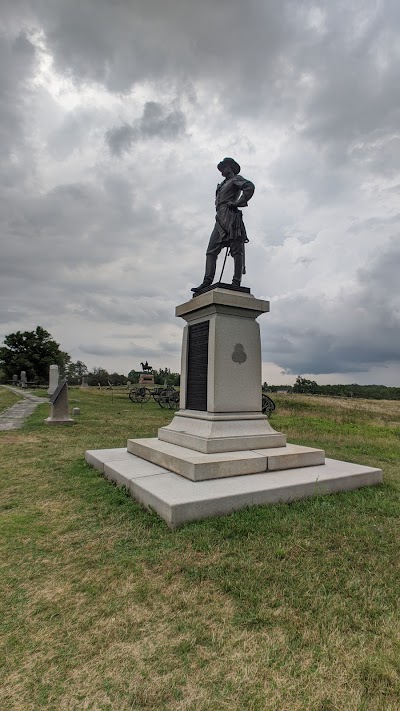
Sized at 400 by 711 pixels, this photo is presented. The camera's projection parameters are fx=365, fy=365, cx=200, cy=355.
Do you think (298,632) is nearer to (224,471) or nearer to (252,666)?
(252,666)

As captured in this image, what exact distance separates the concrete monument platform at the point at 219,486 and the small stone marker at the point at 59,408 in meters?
6.17

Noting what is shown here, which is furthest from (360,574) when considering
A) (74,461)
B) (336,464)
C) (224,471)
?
(74,461)

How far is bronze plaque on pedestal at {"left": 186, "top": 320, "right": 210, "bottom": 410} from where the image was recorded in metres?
5.39

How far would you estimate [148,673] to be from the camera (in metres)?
1.66

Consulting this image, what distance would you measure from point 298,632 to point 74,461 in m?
4.75

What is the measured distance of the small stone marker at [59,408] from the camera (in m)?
10.7

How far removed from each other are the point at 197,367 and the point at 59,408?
6784mm

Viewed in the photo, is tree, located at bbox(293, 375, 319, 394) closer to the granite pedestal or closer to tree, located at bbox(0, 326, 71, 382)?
tree, located at bbox(0, 326, 71, 382)

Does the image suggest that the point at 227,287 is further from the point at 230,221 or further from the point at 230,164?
the point at 230,164

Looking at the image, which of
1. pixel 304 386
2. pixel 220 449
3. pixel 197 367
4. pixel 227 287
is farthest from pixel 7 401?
pixel 304 386

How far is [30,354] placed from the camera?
153ft

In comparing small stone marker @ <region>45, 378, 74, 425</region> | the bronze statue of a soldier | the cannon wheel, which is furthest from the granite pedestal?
the cannon wheel

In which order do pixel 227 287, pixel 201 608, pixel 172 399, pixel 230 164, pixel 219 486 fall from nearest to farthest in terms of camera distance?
pixel 201 608, pixel 219 486, pixel 227 287, pixel 230 164, pixel 172 399

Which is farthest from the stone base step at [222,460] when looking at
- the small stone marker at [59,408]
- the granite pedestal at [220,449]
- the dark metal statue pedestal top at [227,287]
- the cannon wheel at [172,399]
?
the cannon wheel at [172,399]
